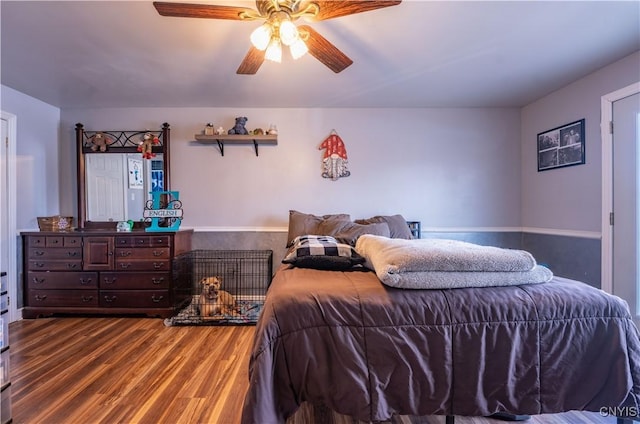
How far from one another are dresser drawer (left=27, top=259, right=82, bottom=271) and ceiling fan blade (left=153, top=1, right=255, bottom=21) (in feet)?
8.81

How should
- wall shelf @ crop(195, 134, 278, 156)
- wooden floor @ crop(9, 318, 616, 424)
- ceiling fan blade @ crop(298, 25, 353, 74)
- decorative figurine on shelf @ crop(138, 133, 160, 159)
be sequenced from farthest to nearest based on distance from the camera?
1. decorative figurine on shelf @ crop(138, 133, 160, 159)
2. wall shelf @ crop(195, 134, 278, 156)
3. ceiling fan blade @ crop(298, 25, 353, 74)
4. wooden floor @ crop(9, 318, 616, 424)

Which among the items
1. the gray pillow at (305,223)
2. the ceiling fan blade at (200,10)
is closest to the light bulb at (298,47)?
the ceiling fan blade at (200,10)

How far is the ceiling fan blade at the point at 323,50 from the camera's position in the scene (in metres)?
1.62

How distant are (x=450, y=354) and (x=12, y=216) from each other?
4.04 meters

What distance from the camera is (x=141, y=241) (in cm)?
288

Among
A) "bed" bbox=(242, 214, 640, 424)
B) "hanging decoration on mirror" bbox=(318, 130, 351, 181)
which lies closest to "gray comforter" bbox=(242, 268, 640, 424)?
"bed" bbox=(242, 214, 640, 424)

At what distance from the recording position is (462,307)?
1180 mm

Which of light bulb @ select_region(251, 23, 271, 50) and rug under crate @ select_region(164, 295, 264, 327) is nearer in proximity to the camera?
light bulb @ select_region(251, 23, 271, 50)

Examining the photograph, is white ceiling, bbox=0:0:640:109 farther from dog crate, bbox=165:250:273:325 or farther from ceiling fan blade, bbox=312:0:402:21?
dog crate, bbox=165:250:273:325

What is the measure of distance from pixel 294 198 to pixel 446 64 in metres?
2.03

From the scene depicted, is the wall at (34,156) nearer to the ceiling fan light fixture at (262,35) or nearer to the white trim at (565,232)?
the ceiling fan light fixture at (262,35)

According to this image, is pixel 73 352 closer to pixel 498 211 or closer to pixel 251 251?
pixel 251 251

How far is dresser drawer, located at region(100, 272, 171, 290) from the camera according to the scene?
2.87m

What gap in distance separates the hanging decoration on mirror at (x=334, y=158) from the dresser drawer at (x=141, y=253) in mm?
1980
